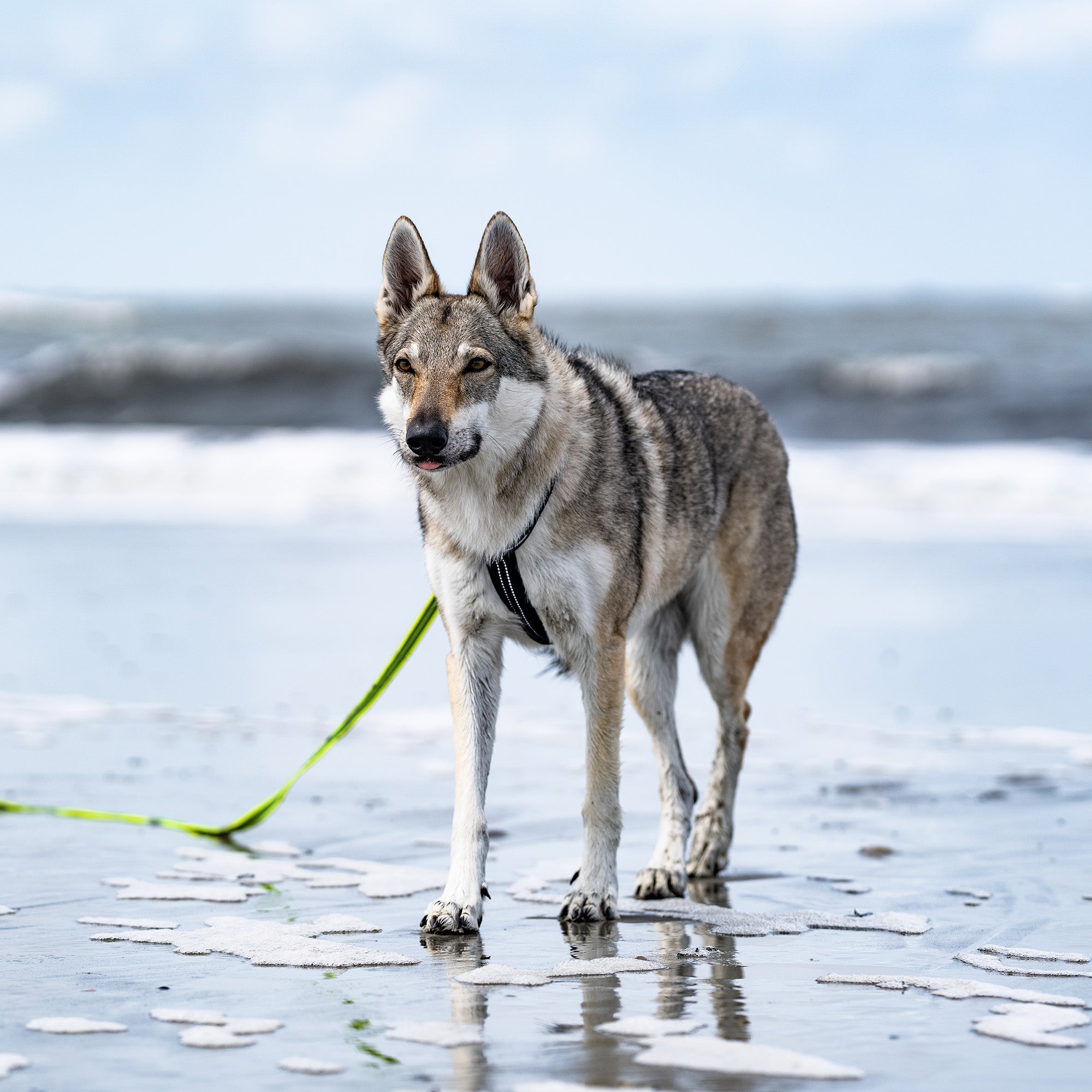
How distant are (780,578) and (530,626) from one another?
1737 millimetres

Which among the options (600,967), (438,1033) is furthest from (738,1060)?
(600,967)

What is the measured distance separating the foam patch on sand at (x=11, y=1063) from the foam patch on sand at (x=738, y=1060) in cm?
133

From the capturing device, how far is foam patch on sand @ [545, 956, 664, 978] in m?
3.96

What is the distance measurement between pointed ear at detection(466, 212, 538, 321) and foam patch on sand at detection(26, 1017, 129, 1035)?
2.51 metres

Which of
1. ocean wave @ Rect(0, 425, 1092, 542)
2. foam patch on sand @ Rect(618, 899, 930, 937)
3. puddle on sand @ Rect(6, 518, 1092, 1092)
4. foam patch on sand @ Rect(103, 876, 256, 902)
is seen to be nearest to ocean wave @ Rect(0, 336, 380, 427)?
ocean wave @ Rect(0, 425, 1092, 542)

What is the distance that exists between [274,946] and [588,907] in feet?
3.34

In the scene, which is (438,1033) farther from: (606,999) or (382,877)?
(382,877)

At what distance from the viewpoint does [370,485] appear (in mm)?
18250

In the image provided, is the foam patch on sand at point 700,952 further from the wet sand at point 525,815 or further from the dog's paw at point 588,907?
the dog's paw at point 588,907

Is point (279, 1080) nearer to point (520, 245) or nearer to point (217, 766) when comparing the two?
point (520, 245)

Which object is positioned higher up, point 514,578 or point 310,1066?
point 514,578

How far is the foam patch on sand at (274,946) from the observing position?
13.3 ft

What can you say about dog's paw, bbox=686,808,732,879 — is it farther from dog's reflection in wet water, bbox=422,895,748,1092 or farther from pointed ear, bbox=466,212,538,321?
pointed ear, bbox=466,212,538,321

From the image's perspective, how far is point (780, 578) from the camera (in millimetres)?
6188
